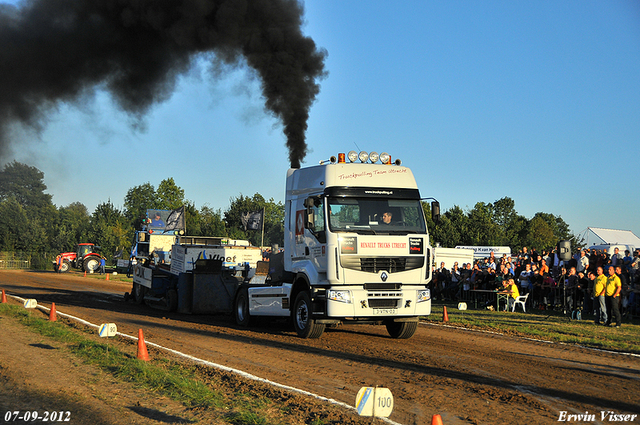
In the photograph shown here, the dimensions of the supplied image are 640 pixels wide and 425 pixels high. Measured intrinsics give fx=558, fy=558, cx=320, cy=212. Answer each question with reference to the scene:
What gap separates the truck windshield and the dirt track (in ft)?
7.69

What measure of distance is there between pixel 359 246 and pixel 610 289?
8.35 metres

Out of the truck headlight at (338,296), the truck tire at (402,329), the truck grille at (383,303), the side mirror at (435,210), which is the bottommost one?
the truck tire at (402,329)

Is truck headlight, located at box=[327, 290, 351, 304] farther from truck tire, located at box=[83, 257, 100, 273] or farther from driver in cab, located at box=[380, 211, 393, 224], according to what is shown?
truck tire, located at box=[83, 257, 100, 273]

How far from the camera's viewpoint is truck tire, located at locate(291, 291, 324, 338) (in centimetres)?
1152

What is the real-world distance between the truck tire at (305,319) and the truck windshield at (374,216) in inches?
67.0

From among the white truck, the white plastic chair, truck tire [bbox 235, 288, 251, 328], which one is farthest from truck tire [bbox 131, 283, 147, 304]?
the white plastic chair

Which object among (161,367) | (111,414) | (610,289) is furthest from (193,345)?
(610,289)

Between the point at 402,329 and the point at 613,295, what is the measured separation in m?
6.84

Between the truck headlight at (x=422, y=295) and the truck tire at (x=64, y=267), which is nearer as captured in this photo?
the truck headlight at (x=422, y=295)

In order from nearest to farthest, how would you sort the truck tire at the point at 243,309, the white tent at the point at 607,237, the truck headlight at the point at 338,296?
the truck headlight at the point at 338,296
the truck tire at the point at 243,309
the white tent at the point at 607,237

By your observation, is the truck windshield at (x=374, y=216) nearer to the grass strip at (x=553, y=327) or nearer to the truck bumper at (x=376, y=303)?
the truck bumper at (x=376, y=303)

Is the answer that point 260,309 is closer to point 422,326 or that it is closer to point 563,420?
point 422,326

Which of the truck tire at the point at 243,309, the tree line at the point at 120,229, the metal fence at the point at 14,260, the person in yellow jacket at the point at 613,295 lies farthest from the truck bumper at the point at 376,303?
the metal fence at the point at 14,260

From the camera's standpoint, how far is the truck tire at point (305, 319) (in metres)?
11.5
